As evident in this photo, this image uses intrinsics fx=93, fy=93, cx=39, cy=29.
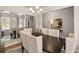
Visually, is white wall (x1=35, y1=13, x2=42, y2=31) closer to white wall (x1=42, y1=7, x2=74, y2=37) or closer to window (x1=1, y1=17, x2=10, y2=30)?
white wall (x1=42, y1=7, x2=74, y2=37)

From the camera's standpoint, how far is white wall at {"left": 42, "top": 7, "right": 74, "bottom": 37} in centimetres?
262

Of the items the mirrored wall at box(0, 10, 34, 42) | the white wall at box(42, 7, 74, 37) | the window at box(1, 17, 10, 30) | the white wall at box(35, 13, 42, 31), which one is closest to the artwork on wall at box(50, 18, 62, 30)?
the white wall at box(42, 7, 74, 37)

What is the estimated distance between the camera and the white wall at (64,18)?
2.62m

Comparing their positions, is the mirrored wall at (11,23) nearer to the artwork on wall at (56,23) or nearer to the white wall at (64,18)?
the white wall at (64,18)

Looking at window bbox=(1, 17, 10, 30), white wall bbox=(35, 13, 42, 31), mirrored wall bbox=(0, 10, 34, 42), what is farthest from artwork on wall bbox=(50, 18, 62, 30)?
window bbox=(1, 17, 10, 30)

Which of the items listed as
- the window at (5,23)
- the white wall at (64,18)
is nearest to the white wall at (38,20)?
the white wall at (64,18)

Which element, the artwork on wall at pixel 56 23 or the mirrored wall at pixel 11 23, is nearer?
the mirrored wall at pixel 11 23

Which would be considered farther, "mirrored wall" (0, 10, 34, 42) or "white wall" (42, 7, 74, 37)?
"white wall" (42, 7, 74, 37)

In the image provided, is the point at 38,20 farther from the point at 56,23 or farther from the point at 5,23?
the point at 5,23

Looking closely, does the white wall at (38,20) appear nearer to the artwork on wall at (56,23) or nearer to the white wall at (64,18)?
the white wall at (64,18)

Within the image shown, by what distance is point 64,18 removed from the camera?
8.90ft
